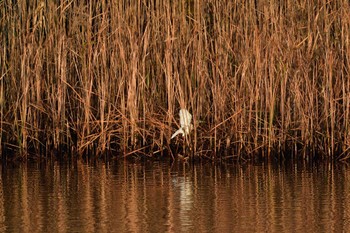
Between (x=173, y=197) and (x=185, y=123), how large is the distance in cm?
144

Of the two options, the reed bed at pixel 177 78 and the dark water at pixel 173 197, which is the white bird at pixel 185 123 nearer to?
the reed bed at pixel 177 78

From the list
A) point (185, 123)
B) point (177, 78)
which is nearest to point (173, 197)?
point (185, 123)

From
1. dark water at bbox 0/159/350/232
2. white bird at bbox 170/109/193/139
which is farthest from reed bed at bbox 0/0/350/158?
dark water at bbox 0/159/350/232

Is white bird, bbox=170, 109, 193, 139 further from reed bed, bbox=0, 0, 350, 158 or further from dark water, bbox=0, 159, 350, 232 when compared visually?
dark water, bbox=0, 159, 350, 232

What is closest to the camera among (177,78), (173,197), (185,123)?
(173,197)

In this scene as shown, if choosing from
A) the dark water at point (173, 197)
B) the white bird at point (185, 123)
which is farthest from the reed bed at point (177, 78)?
the dark water at point (173, 197)

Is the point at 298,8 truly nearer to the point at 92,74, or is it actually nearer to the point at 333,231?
the point at 92,74

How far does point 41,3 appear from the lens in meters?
7.74

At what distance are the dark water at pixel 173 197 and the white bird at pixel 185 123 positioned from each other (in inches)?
10.6

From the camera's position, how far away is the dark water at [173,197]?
4848mm

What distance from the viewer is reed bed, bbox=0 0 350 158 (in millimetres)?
7184

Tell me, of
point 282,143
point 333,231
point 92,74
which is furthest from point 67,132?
point 333,231

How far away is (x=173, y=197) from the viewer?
5691mm

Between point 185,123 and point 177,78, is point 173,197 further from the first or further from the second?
point 177,78
